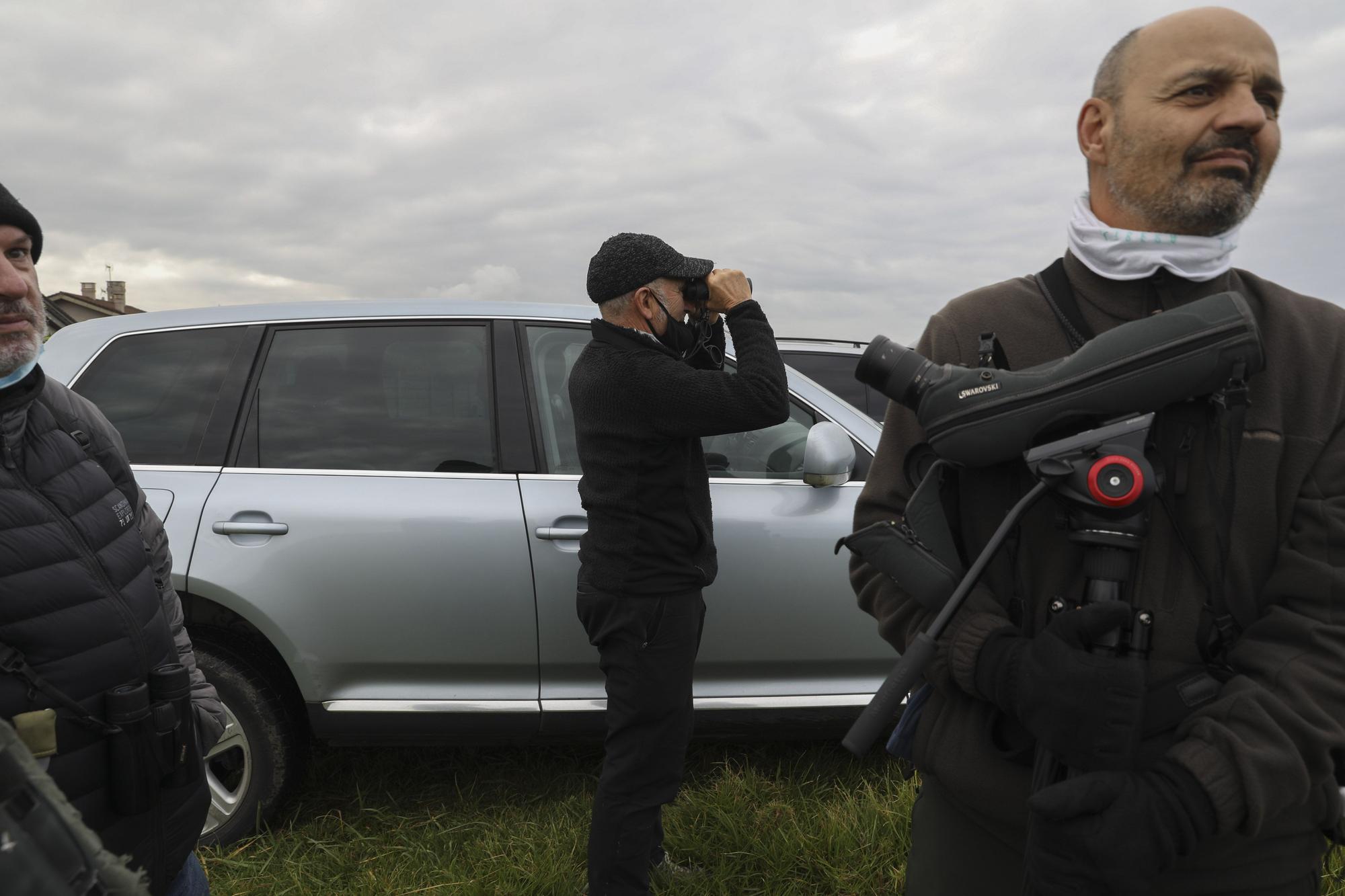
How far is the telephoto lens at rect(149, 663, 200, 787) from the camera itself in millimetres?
1451

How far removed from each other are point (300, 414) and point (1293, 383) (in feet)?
8.86

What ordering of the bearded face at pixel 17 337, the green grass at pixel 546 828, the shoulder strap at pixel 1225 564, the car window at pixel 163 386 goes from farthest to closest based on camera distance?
the car window at pixel 163 386 → the green grass at pixel 546 828 → the bearded face at pixel 17 337 → the shoulder strap at pixel 1225 564

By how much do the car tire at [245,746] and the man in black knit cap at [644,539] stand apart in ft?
3.77

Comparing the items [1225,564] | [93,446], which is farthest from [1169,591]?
[93,446]

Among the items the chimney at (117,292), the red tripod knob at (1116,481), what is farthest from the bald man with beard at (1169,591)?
the chimney at (117,292)

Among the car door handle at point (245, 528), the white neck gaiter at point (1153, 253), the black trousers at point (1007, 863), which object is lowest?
the black trousers at point (1007, 863)

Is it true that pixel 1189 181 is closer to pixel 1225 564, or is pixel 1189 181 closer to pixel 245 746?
pixel 1225 564

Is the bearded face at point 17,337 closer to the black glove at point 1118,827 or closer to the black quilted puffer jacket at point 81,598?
the black quilted puffer jacket at point 81,598

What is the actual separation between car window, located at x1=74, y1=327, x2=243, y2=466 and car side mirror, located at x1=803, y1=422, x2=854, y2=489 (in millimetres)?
1859

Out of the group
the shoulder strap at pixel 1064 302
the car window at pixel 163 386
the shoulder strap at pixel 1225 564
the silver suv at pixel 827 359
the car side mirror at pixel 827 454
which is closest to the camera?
the shoulder strap at pixel 1225 564

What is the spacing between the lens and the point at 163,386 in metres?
3.01

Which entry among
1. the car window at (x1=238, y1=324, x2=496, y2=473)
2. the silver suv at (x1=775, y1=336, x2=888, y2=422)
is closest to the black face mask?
the car window at (x1=238, y1=324, x2=496, y2=473)

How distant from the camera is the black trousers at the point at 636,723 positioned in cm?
228

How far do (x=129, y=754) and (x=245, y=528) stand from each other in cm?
150
